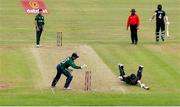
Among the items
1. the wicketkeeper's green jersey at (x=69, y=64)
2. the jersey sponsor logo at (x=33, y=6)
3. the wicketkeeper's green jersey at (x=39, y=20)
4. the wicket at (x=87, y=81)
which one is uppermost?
the jersey sponsor logo at (x=33, y=6)

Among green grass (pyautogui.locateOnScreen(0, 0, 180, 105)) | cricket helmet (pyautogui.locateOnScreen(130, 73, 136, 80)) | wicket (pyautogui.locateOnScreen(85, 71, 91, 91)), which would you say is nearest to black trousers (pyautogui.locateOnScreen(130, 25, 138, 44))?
green grass (pyautogui.locateOnScreen(0, 0, 180, 105))

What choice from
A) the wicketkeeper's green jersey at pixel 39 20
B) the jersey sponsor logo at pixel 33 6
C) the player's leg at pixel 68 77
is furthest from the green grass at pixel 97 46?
the wicketkeeper's green jersey at pixel 39 20

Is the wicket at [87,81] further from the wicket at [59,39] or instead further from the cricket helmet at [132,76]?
the wicket at [59,39]

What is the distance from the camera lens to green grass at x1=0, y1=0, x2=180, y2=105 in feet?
82.5

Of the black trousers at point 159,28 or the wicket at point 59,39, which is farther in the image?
the black trousers at point 159,28

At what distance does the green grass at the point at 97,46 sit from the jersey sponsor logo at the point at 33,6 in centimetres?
67

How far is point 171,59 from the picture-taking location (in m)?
32.9

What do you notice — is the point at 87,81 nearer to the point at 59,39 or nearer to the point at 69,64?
the point at 69,64

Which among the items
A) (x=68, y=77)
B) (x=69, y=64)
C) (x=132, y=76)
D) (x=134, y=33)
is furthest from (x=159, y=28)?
(x=69, y=64)

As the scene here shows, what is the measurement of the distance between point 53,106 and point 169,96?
5079mm

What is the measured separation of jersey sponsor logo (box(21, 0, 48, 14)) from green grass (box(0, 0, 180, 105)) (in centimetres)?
67

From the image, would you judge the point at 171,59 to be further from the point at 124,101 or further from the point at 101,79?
the point at 124,101

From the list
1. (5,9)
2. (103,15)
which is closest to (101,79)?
(103,15)

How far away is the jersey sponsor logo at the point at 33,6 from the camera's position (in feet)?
177
